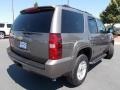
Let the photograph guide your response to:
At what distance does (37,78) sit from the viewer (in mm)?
5691

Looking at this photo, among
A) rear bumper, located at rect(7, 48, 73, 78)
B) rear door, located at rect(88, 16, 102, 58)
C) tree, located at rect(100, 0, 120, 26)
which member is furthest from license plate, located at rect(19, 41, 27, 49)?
tree, located at rect(100, 0, 120, 26)

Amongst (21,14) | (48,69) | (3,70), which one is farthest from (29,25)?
(3,70)

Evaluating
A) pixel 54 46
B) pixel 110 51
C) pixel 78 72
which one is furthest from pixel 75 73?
pixel 110 51

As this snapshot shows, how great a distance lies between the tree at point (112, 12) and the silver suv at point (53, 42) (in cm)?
2310

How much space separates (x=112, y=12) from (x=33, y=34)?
82.0 ft

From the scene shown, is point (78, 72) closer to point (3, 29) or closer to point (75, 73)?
point (75, 73)

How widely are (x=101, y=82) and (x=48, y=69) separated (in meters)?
2.09

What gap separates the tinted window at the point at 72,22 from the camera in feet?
14.8

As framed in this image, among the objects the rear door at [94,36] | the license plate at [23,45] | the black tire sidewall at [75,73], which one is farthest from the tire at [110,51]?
the license plate at [23,45]

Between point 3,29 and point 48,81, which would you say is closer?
point 48,81

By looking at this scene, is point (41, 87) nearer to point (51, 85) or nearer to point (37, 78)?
point (51, 85)

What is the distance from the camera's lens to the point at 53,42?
4148 millimetres

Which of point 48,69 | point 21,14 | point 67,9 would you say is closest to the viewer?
point 48,69

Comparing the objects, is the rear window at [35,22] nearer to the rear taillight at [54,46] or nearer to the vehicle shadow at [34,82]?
the rear taillight at [54,46]
